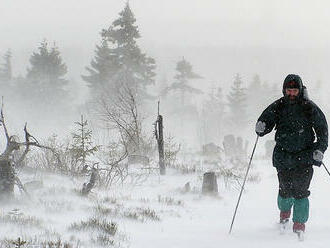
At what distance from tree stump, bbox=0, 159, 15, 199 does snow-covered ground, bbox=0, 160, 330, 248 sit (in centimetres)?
19

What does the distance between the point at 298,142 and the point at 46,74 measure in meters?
37.4

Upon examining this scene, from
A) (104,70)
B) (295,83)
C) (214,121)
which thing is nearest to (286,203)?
(295,83)

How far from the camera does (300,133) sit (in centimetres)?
529

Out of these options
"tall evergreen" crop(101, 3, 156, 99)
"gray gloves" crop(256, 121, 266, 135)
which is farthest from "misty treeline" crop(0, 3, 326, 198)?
"gray gloves" crop(256, 121, 266, 135)

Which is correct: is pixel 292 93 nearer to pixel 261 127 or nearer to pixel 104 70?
pixel 261 127

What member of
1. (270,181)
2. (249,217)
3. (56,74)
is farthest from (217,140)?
(249,217)

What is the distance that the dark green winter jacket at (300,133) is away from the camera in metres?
5.20

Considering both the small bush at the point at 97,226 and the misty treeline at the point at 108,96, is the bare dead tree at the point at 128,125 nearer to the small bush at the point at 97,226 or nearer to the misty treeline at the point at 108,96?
the misty treeline at the point at 108,96

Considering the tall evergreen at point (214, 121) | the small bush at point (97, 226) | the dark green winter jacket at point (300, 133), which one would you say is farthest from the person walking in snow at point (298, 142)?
the tall evergreen at point (214, 121)

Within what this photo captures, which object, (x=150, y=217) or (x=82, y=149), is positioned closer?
(x=150, y=217)

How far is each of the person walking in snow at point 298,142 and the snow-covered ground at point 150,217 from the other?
560 mm

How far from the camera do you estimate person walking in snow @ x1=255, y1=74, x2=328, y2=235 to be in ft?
17.1

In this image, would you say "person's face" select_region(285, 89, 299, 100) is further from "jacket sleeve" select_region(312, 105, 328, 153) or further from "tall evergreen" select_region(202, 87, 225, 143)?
"tall evergreen" select_region(202, 87, 225, 143)

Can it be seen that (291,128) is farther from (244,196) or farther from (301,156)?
(244,196)
